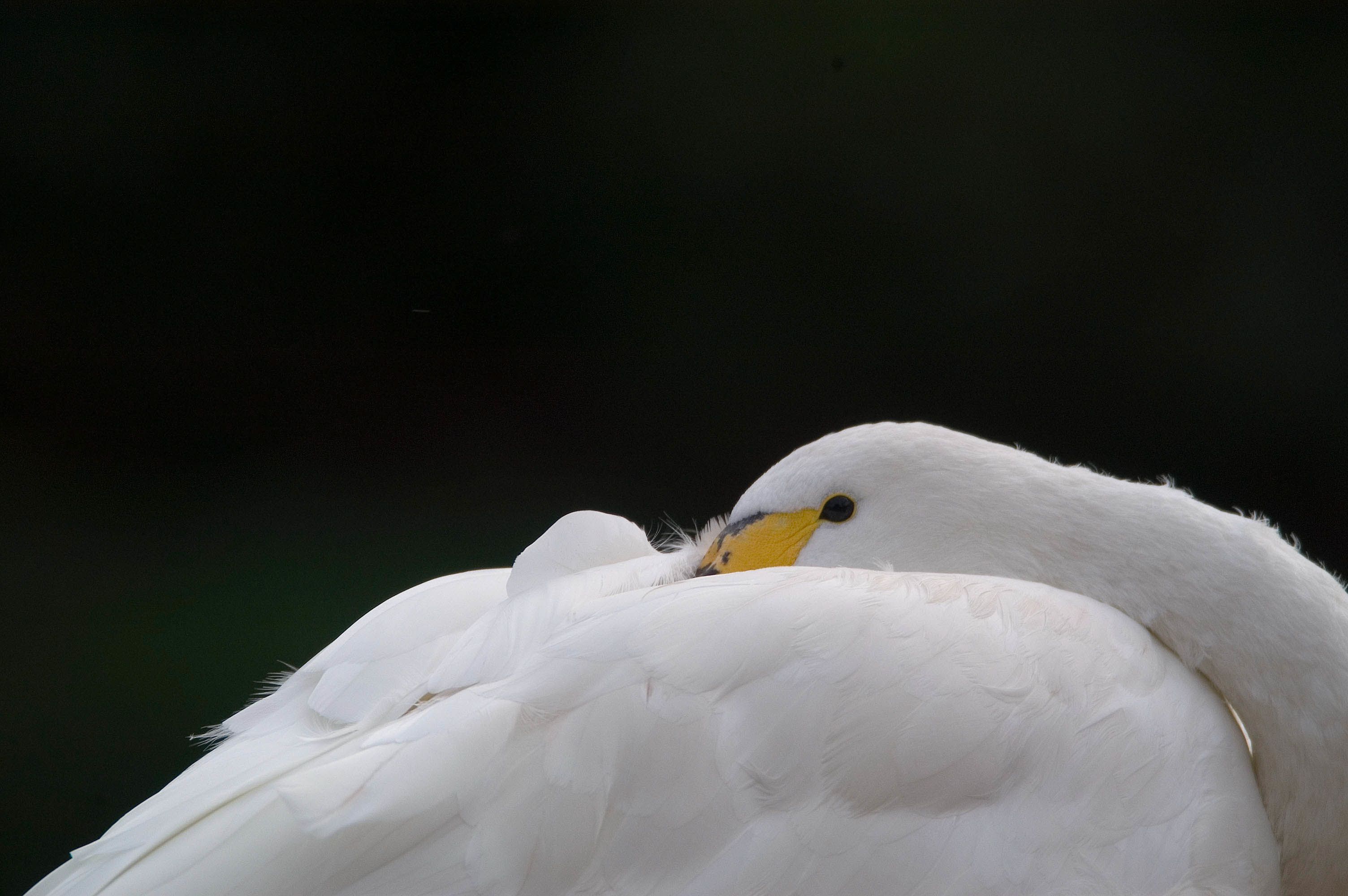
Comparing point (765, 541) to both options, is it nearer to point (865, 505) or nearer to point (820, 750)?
point (865, 505)

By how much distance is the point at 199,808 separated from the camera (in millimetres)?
771

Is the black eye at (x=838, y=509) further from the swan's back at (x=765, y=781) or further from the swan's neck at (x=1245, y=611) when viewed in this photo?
the swan's back at (x=765, y=781)

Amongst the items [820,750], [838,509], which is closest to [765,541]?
[838,509]

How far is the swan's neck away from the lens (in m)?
0.85

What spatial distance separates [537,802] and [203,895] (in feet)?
0.73

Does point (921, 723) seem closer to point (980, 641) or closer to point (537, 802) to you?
point (980, 641)

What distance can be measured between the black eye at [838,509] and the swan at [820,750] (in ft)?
0.52

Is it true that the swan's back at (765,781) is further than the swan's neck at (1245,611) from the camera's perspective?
No

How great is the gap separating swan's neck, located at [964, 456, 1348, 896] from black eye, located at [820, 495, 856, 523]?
6.3 inches

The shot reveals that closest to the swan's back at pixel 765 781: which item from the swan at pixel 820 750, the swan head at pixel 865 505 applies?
the swan at pixel 820 750

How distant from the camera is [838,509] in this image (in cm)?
109

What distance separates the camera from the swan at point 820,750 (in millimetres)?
716

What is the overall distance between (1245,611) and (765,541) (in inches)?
16.9

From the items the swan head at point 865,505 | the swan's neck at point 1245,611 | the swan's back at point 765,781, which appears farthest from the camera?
the swan head at point 865,505
